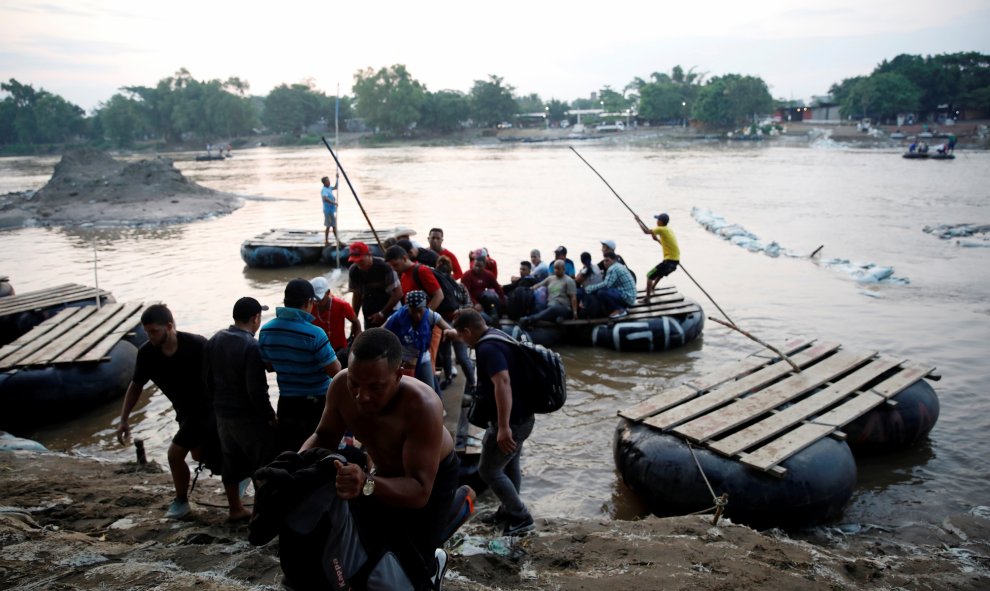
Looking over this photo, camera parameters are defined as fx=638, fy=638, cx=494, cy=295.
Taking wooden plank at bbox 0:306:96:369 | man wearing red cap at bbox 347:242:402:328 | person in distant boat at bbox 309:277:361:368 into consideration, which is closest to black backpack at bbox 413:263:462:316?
man wearing red cap at bbox 347:242:402:328

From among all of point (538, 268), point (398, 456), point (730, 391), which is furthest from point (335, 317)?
point (538, 268)

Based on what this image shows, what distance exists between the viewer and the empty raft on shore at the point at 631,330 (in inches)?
366

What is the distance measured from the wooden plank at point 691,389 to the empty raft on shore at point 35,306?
8116 millimetres

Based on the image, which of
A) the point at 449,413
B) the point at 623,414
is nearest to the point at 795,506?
the point at 623,414

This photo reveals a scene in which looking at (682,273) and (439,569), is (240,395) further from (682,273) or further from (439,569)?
(682,273)

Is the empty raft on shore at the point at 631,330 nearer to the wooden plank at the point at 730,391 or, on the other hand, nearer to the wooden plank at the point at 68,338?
the wooden plank at the point at 730,391

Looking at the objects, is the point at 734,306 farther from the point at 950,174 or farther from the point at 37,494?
the point at 950,174

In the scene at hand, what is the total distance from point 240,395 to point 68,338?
5.52 metres

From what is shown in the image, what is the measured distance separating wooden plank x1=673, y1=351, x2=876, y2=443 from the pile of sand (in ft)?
75.9

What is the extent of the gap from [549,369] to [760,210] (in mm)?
22445

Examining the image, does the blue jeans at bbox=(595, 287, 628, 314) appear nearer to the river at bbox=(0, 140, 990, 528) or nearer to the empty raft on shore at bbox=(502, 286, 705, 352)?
the empty raft on shore at bbox=(502, 286, 705, 352)

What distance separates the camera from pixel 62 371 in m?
7.42

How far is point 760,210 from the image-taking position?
24.2 meters

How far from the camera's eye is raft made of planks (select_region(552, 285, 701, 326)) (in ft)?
31.1
